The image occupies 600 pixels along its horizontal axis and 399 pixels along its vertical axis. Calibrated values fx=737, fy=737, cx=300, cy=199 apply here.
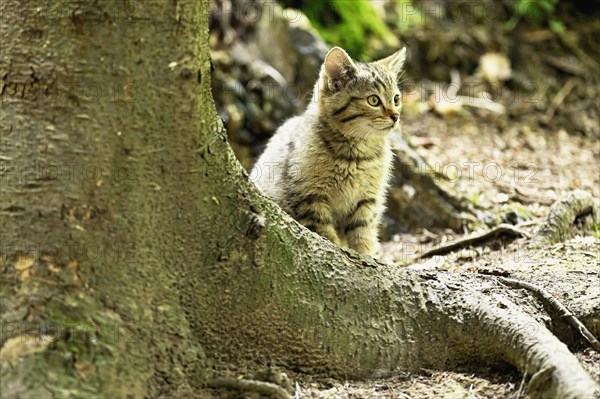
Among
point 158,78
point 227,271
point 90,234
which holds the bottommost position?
point 227,271

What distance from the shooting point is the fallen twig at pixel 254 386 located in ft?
10.1

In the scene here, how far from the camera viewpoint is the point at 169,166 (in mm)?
3074

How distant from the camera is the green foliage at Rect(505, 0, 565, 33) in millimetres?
10188

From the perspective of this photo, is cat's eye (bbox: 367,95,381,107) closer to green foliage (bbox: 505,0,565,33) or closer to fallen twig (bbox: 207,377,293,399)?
fallen twig (bbox: 207,377,293,399)

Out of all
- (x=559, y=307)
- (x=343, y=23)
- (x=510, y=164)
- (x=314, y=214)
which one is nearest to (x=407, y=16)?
(x=343, y=23)

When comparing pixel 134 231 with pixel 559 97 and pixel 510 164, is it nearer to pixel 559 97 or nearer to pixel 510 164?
pixel 510 164

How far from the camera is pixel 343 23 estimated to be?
9.30 m

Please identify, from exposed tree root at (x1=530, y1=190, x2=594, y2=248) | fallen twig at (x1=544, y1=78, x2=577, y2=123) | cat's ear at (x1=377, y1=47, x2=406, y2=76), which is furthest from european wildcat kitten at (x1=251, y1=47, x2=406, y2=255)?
fallen twig at (x1=544, y1=78, x2=577, y2=123)

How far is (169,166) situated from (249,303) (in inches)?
28.1

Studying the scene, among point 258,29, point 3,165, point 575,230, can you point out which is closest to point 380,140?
point 575,230

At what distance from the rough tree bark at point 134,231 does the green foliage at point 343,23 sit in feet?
20.0

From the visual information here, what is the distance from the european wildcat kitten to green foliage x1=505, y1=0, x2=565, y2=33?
5.71 meters

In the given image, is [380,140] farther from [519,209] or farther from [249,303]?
[249,303]

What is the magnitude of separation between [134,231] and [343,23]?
6796mm
